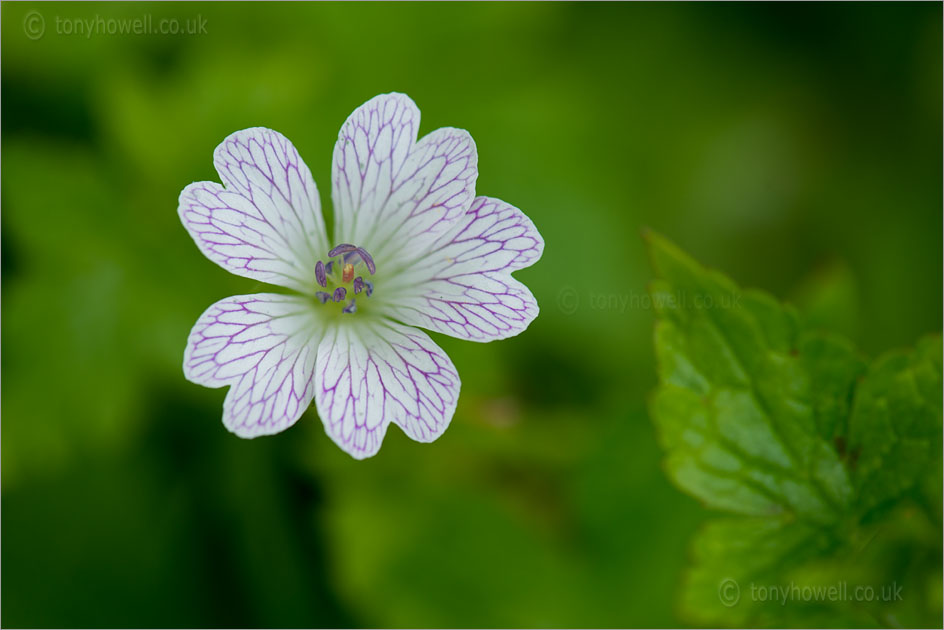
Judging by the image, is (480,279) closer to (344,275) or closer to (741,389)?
(344,275)

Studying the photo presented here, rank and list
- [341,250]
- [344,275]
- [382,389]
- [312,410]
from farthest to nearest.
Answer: [312,410] → [344,275] → [341,250] → [382,389]

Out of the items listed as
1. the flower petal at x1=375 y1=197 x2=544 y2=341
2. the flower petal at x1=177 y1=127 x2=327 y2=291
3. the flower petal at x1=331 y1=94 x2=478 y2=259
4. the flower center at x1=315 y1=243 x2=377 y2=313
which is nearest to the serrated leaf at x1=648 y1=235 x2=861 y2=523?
the flower petal at x1=375 y1=197 x2=544 y2=341

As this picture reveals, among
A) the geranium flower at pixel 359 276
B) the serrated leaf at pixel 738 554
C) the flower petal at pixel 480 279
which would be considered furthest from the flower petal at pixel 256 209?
the serrated leaf at pixel 738 554

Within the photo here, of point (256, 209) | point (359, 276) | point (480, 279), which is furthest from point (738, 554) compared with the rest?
point (256, 209)

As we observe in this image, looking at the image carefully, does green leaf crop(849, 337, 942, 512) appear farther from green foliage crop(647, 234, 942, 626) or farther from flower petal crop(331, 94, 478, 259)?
flower petal crop(331, 94, 478, 259)

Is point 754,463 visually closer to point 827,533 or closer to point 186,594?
point 827,533

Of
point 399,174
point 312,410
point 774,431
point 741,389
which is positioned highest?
point 399,174
